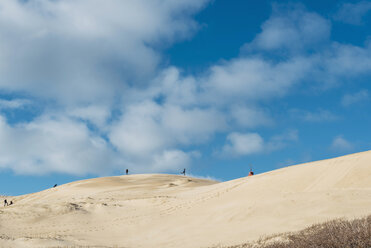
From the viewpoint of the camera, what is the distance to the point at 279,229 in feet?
42.5

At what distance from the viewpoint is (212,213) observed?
18.4 m

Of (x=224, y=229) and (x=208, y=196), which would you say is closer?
(x=224, y=229)

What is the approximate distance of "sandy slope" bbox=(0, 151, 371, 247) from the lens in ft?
46.8

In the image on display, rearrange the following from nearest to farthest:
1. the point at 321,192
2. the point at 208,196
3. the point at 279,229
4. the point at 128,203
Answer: the point at 279,229 → the point at 321,192 → the point at 208,196 → the point at 128,203

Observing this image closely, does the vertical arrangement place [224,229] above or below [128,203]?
below

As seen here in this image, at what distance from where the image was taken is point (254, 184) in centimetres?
2105

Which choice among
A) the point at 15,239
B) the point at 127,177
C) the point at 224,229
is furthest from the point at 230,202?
the point at 127,177

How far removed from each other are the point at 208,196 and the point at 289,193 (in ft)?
18.8

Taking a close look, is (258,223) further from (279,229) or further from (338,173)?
(338,173)

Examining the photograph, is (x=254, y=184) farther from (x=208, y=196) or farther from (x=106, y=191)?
(x=106, y=191)

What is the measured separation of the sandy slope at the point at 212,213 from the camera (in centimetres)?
1427

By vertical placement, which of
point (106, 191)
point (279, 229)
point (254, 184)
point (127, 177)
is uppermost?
point (127, 177)

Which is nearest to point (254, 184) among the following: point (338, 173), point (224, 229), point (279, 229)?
point (338, 173)

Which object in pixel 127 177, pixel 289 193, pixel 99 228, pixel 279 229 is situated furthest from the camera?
pixel 127 177
